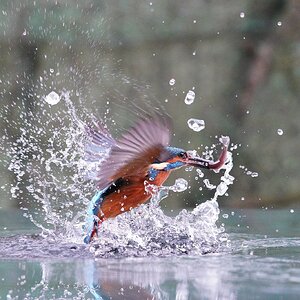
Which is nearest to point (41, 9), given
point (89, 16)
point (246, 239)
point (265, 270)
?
point (89, 16)

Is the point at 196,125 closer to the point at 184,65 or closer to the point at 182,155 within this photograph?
the point at 182,155

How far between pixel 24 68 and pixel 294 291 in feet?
15.6

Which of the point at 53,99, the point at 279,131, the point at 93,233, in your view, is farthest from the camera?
the point at 279,131

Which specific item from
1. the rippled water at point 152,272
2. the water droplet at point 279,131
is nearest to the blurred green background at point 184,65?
the water droplet at point 279,131

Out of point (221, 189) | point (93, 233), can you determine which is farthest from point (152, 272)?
point (221, 189)

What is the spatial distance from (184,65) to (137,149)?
3.57 metres

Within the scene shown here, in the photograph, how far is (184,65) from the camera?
25.9 ft

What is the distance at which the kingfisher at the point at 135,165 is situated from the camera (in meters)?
4.31

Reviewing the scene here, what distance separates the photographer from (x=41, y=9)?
793 cm

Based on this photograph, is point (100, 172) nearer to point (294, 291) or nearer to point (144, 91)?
point (294, 291)

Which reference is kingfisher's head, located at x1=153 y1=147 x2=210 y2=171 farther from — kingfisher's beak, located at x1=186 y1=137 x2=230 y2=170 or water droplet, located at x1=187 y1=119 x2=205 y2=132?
water droplet, located at x1=187 y1=119 x2=205 y2=132

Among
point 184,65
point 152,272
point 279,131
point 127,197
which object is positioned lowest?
point 152,272

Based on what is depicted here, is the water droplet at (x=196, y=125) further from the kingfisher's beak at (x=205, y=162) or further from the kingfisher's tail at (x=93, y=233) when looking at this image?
the kingfisher's tail at (x=93, y=233)

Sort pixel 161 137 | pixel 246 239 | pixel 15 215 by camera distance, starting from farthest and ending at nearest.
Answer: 1. pixel 15 215
2. pixel 246 239
3. pixel 161 137
